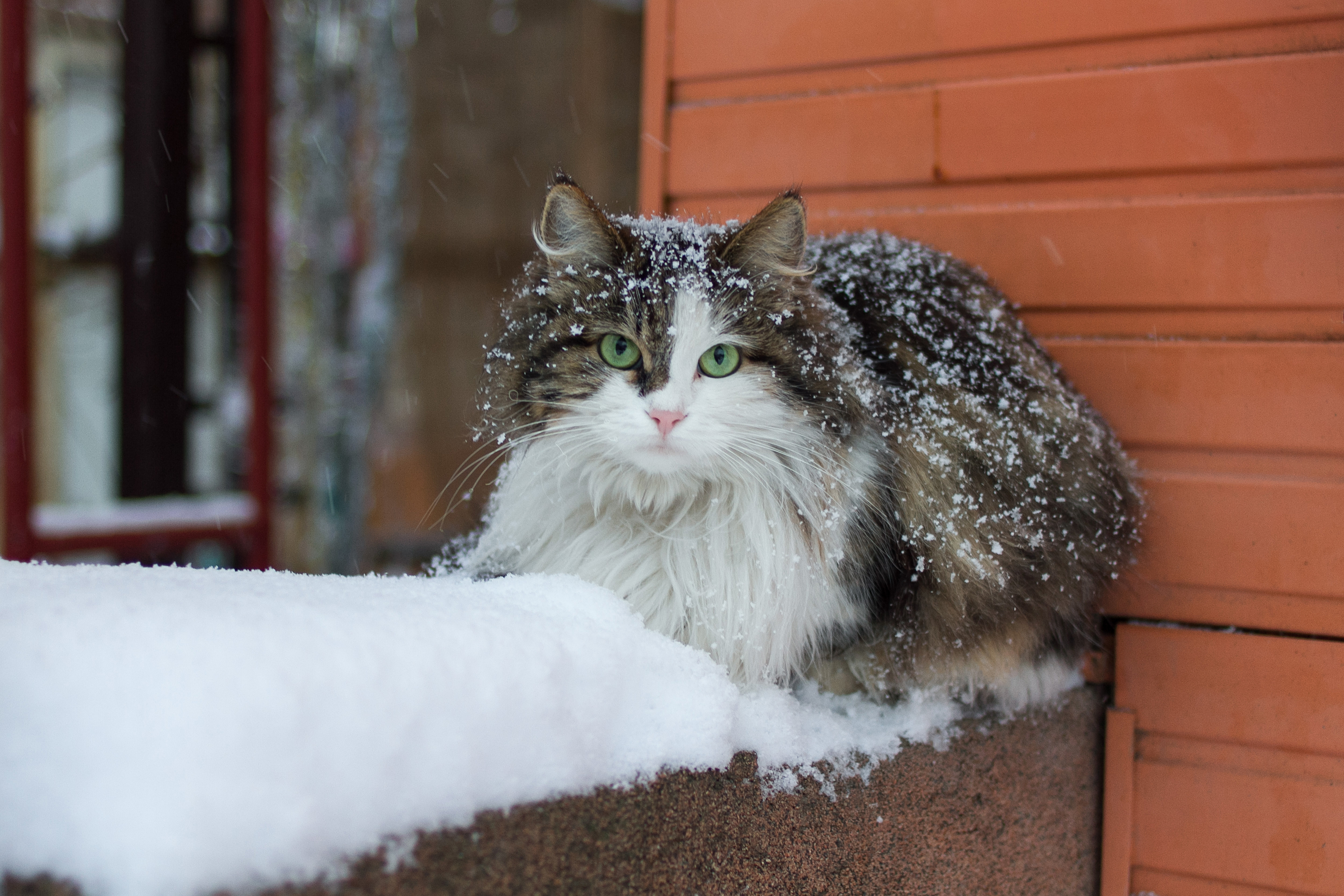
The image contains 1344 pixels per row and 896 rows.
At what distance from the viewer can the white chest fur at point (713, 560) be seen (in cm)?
139

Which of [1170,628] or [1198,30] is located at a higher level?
[1198,30]

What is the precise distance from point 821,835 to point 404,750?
2.26 feet

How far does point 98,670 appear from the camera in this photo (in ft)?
2.68

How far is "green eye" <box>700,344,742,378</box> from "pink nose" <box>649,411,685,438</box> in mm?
129

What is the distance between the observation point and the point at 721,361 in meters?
1.40

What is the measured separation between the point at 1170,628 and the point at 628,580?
116 cm

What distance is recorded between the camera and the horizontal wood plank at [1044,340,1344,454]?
1762mm

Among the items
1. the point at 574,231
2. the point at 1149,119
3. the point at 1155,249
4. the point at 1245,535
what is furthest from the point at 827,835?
the point at 1149,119

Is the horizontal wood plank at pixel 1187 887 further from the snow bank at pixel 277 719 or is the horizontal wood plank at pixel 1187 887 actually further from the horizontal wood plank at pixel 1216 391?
the snow bank at pixel 277 719

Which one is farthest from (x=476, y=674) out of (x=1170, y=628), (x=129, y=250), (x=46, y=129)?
(x=46, y=129)

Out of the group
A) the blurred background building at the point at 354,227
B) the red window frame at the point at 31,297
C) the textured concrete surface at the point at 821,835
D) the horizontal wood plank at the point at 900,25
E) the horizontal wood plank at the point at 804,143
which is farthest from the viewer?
the blurred background building at the point at 354,227

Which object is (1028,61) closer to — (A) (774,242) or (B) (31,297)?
(A) (774,242)

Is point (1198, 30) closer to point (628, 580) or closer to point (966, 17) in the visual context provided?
point (966, 17)

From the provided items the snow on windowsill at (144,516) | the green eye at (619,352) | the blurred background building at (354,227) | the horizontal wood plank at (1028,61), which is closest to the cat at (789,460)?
the green eye at (619,352)
